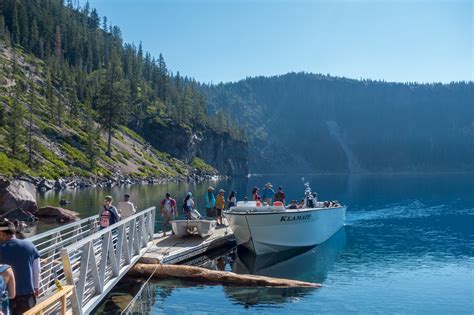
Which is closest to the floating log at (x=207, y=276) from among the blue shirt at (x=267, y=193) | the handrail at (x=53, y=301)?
the handrail at (x=53, y=301)

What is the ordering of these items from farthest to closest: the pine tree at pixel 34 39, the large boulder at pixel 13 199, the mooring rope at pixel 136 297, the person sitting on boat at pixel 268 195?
the pine tree at pixel 34 39, the large boulder at pixel 13 199, the person sitting on boat at pixel 268 195, the mooring rope at pixel 136 297

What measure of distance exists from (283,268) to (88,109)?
93.8 metres

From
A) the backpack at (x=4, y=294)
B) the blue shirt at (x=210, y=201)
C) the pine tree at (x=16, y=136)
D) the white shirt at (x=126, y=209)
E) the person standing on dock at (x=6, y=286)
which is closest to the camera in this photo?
the backpack at (x=4, y=294)

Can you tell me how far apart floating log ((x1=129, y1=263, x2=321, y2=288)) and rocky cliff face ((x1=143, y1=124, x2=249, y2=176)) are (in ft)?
385

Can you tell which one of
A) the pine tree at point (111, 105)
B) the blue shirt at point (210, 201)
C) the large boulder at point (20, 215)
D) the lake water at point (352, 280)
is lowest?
the lake water at point (352, 280)

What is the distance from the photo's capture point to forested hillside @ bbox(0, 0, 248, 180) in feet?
274

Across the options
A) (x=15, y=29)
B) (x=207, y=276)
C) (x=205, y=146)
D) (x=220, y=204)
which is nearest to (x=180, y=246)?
(x=207, y=276)

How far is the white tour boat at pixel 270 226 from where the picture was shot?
81.6 feet

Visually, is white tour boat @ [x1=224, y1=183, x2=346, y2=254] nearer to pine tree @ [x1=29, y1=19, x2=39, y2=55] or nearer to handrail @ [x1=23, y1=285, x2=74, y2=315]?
handrail @ [x1=23, y1=285, x2=74, y2=315]

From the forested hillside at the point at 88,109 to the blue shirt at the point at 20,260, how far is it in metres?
61.6

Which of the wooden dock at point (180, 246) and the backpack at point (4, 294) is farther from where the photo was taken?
the wooden dock at point (180, 246)

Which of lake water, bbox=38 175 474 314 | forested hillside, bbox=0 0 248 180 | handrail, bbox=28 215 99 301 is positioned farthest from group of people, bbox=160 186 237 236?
forested hillside, bbox=0 0 248 180

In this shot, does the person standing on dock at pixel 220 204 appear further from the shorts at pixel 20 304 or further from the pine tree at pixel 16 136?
the pine tree at pixel 16 136

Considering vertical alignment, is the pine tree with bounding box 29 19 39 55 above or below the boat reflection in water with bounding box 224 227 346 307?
above
